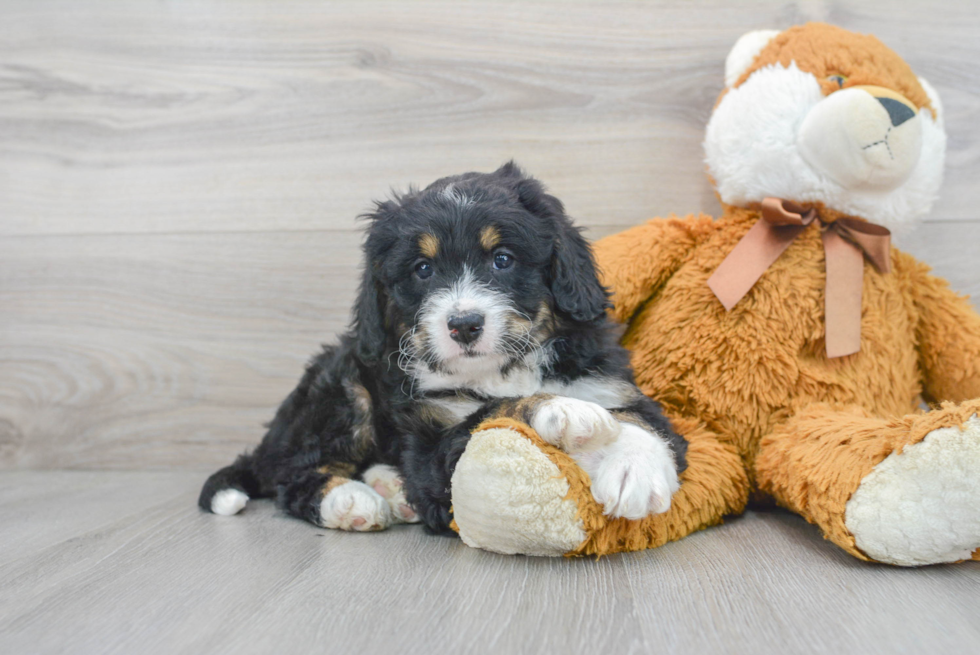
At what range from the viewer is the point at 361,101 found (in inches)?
109

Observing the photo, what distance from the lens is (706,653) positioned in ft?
3.77

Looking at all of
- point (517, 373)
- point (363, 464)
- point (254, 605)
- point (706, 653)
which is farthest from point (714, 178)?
point (254, 605)

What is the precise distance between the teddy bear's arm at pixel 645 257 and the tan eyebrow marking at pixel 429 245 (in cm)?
60

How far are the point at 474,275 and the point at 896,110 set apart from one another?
1242mm

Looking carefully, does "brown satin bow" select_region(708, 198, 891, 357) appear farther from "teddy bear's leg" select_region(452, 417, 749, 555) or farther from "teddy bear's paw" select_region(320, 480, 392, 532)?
"teddy bear's paw" select_region(320, 480, 392, 532)

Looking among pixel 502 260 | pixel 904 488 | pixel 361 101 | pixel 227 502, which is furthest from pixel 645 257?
pixel 227 502

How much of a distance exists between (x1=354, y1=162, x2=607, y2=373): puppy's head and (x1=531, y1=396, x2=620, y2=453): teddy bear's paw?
0.23m

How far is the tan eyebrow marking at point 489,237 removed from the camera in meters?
1.74

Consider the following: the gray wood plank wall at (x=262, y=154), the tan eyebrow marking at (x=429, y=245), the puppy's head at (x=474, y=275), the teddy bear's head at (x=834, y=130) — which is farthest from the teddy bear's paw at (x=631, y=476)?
the gray wood plank wall at (x=262, y=154)

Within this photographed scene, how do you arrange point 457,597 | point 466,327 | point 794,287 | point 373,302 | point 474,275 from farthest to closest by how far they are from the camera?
1. point 794,287
2. point 373,302
3. point 474,275
4. point 466,327
5. point 457,597

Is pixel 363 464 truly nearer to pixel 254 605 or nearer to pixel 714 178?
pixel 254 605

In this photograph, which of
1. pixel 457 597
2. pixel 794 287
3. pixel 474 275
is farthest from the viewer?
pixel 794 287

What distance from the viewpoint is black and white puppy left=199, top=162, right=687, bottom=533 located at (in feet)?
5.20

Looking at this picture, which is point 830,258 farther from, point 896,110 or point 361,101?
point 361,101
